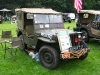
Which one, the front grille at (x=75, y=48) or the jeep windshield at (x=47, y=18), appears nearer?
the front grille at (x=75, y=48)

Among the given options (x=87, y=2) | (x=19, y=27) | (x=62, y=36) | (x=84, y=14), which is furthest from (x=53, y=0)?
(x=62, y=36)

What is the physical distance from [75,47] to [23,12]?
267cm

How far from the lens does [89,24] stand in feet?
31.2

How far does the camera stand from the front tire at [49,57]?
215 inches

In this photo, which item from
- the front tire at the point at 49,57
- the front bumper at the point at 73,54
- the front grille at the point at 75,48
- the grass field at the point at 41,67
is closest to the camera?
the front bumper at the point at 73,54

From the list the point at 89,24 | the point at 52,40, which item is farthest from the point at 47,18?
the point at 89,24

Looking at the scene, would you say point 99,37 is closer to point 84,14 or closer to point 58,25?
point 84,14

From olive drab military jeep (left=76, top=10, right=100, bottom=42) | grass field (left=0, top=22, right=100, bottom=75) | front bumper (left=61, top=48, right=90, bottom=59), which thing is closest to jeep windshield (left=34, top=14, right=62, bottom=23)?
grass field (left=0, top=22, right=100, bottom=75)

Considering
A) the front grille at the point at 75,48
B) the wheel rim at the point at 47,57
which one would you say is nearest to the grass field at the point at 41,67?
the wheel rim at the point at 47,57

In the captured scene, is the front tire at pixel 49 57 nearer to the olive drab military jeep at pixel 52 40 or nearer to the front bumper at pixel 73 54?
the olive drab military jeep at pixel 52 40

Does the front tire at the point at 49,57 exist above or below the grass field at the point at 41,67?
above

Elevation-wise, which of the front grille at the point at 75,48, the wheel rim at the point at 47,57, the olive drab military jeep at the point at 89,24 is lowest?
the wheel rim at the point at 47,57

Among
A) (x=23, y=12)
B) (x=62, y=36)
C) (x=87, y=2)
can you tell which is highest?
(x=87, y=2)

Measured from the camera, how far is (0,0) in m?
37.2
